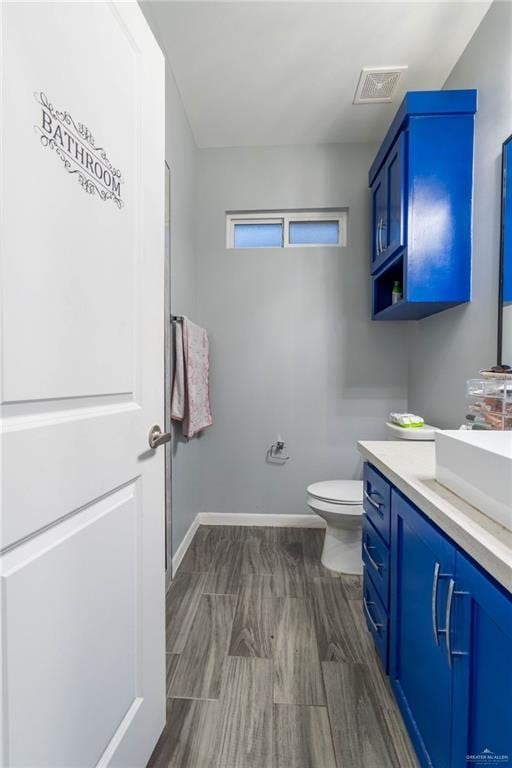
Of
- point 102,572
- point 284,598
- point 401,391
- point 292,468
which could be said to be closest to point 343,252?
point 401,391

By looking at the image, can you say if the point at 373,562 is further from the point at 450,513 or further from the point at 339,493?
the point at 450,513

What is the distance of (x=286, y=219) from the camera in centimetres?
251

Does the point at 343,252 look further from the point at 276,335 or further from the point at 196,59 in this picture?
the point at 196,59

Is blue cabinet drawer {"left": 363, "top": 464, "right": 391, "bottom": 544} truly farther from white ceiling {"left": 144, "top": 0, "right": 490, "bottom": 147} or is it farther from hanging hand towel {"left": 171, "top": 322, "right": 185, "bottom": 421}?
white ceiling {"left": 144, "top": 0, "right": 490, "bottom": 147}

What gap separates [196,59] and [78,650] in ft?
8.10

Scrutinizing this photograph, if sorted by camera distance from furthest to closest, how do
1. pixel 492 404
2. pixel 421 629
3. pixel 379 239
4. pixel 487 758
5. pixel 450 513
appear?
pixel 379 239 → pixel 492 404 → pixel 421 629 → pixel 450 513 → pixel 487 758

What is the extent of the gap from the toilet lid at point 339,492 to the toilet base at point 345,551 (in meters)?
0.19

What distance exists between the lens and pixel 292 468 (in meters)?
2.50

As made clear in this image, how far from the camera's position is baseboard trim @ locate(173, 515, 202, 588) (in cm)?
195

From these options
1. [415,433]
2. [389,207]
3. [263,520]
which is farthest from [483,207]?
[263,520]

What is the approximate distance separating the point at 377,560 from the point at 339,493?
0.67 m

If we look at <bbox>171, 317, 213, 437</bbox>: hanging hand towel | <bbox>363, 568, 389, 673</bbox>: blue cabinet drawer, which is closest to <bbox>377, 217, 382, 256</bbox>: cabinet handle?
<bbox>171, 317, 213, 437</bbox>: hanging hand towel

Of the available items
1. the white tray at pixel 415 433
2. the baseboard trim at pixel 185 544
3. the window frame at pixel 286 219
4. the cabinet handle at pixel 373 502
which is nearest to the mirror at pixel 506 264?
the white tray at pixel 415 433

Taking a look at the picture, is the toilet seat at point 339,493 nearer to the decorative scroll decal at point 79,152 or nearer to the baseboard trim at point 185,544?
the baseboard trim at point 185,544
